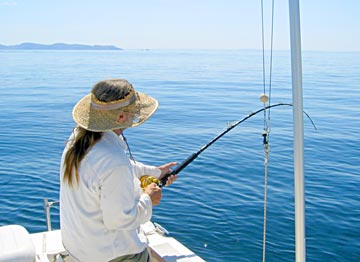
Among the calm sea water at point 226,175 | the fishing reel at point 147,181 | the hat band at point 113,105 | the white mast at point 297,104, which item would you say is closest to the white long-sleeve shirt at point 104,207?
the hat band at point 113,105

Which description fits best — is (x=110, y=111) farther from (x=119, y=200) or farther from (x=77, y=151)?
(x=119, y=200)

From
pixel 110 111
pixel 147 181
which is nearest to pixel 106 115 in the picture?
pixel 110 111

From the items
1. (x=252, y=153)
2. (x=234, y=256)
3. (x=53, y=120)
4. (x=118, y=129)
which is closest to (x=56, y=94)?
(x=53, y=120)

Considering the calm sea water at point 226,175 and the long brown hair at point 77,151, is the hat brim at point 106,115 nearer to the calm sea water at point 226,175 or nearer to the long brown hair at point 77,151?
the long brown hair at point 77,151

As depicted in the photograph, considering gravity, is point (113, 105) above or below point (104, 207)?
above

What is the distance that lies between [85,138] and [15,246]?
2.89ft

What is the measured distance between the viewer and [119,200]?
180 centimetres

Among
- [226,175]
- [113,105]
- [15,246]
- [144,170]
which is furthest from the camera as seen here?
[226,175]

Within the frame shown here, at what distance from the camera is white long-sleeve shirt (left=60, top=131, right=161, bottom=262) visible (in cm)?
179

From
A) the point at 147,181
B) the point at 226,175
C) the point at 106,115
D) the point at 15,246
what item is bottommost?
the point at 226,175

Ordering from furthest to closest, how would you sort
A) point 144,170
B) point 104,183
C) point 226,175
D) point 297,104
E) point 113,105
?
point 226,175, point 144,170, point 113,105, point 104,183, point 297,104

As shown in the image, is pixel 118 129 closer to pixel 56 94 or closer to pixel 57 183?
pixel 57 183

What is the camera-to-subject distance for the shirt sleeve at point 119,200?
1.78 metres

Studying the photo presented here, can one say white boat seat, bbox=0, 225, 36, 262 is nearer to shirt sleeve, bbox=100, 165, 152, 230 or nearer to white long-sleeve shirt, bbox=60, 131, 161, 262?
white long-sleeve shirt, bbox=60, 131, 161, 262
